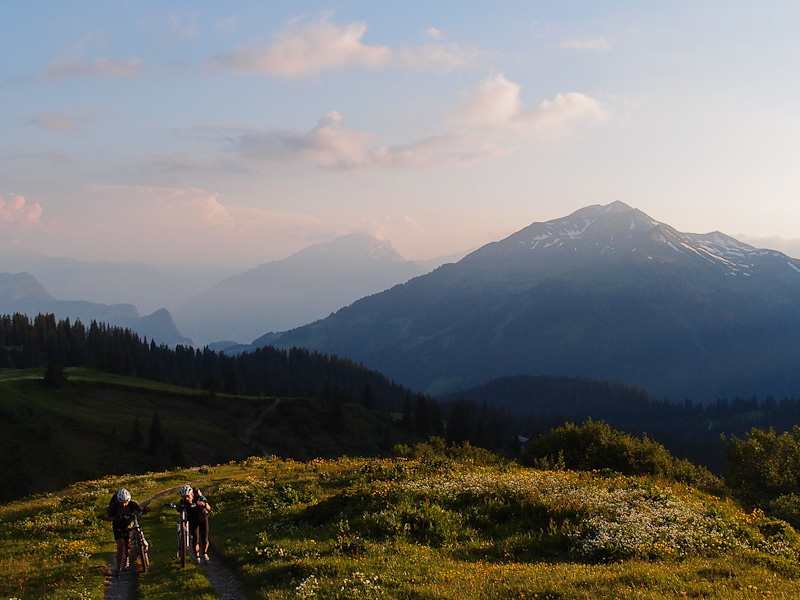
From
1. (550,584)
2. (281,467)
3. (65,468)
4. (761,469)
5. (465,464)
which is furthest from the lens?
(65,468)

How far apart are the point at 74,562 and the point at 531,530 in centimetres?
1670

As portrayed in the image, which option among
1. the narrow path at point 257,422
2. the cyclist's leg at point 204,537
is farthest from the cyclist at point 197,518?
the narrow path at point 257,422

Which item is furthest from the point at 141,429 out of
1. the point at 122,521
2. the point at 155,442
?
the point at 122,521

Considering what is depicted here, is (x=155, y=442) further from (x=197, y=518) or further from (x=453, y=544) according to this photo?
(x=453, y=544)

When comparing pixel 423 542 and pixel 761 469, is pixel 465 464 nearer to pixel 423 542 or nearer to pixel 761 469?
pixel 423 542

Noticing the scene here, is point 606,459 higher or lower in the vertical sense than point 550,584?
lower

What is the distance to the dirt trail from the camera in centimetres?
1708

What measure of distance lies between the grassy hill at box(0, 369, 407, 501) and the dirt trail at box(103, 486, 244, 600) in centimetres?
4302

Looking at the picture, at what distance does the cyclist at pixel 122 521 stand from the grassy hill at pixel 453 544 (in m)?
0.73

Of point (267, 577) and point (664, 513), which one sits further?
point (664, 513)

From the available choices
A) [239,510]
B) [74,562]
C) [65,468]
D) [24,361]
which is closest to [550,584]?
[74,562]

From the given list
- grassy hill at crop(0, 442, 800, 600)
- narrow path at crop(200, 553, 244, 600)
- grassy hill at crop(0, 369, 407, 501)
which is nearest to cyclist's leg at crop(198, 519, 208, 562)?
narrow path at crop(200, 553, 244, 600)

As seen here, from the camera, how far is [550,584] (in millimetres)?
14875

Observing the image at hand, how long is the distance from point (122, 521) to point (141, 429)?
100734 mm
